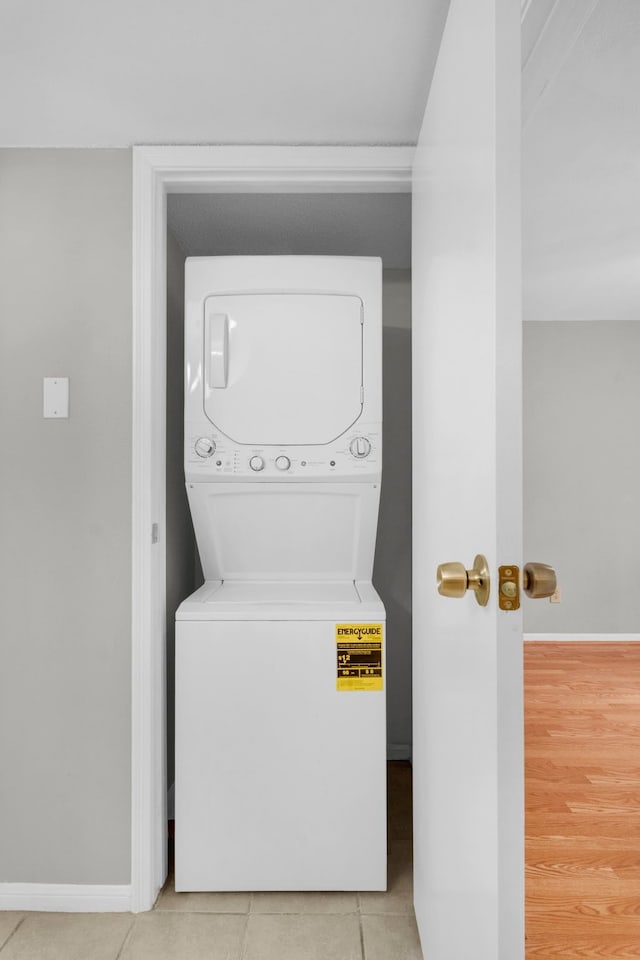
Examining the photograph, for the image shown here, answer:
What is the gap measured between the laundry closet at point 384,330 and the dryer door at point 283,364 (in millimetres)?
125

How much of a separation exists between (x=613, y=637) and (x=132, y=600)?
4112 millimetres

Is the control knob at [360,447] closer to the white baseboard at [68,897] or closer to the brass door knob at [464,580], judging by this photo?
the brass door knob at [464,580]

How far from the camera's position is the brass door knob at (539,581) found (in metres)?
0.86

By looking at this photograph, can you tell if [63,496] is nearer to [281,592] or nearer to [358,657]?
[281,592]

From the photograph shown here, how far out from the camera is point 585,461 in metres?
4.89

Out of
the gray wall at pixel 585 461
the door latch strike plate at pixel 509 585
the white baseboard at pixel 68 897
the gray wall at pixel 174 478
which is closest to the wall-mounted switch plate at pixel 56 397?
the gray wall at pixel 174 478

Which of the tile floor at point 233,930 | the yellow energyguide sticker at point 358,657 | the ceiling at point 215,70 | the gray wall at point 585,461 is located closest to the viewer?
the ceiling at point 215,70

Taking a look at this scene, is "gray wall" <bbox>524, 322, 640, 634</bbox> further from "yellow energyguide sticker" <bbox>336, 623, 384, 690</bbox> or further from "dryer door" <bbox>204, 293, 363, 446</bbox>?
"yellow energyguide sticker" <bbox>336, 623, 384, 690</bbox>

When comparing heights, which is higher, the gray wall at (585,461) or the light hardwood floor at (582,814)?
the gray wall at (585,461)

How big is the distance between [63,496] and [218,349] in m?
0.67

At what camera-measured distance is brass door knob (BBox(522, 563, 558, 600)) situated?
86 cm

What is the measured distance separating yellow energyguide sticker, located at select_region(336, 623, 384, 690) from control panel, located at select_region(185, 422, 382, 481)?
0.53m

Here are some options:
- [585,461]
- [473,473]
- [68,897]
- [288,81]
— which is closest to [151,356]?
[288,81]

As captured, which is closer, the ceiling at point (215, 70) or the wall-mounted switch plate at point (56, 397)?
the ceiling at point (215, 70)
